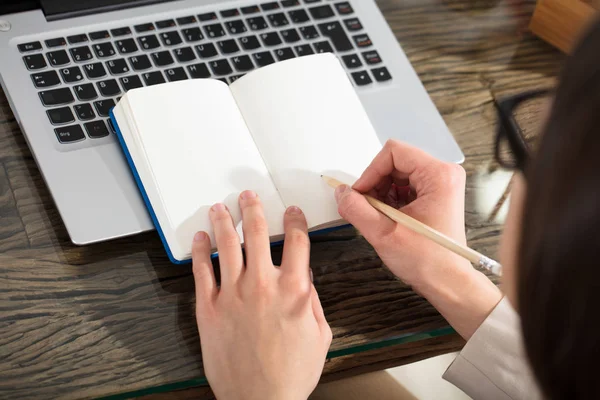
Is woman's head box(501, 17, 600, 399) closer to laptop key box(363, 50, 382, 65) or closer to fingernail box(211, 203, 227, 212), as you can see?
fingernail box(211, 203, 227, 212)

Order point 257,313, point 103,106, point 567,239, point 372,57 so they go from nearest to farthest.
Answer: point 567,239 → point 257,313 → point 103,106 → point 372,57

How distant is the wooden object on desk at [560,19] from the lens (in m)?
0.84

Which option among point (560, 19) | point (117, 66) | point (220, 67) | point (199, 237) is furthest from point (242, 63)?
point (560, 19)

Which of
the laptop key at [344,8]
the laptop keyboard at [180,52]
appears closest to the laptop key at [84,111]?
the laptop keyboard at [180,52]

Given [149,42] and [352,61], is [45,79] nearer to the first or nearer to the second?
[149,42]

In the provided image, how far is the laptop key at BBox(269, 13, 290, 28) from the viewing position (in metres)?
0.82

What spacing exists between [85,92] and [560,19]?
1.79ft

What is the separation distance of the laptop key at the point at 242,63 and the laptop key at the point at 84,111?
0.16 m

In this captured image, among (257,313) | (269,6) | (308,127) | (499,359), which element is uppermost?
(269,6)

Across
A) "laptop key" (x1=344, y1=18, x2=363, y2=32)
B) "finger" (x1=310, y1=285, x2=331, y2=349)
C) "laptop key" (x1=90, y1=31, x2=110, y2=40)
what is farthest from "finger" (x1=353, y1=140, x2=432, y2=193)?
"laptop key" (x1=90, y1=31, x2=110, y2=40)

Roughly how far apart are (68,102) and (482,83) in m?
0.45

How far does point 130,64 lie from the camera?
0.75m

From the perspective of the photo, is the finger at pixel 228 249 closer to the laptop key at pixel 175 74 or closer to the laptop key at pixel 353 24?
the laptop key at pixel 175 74

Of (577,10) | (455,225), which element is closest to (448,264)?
(455,225)
